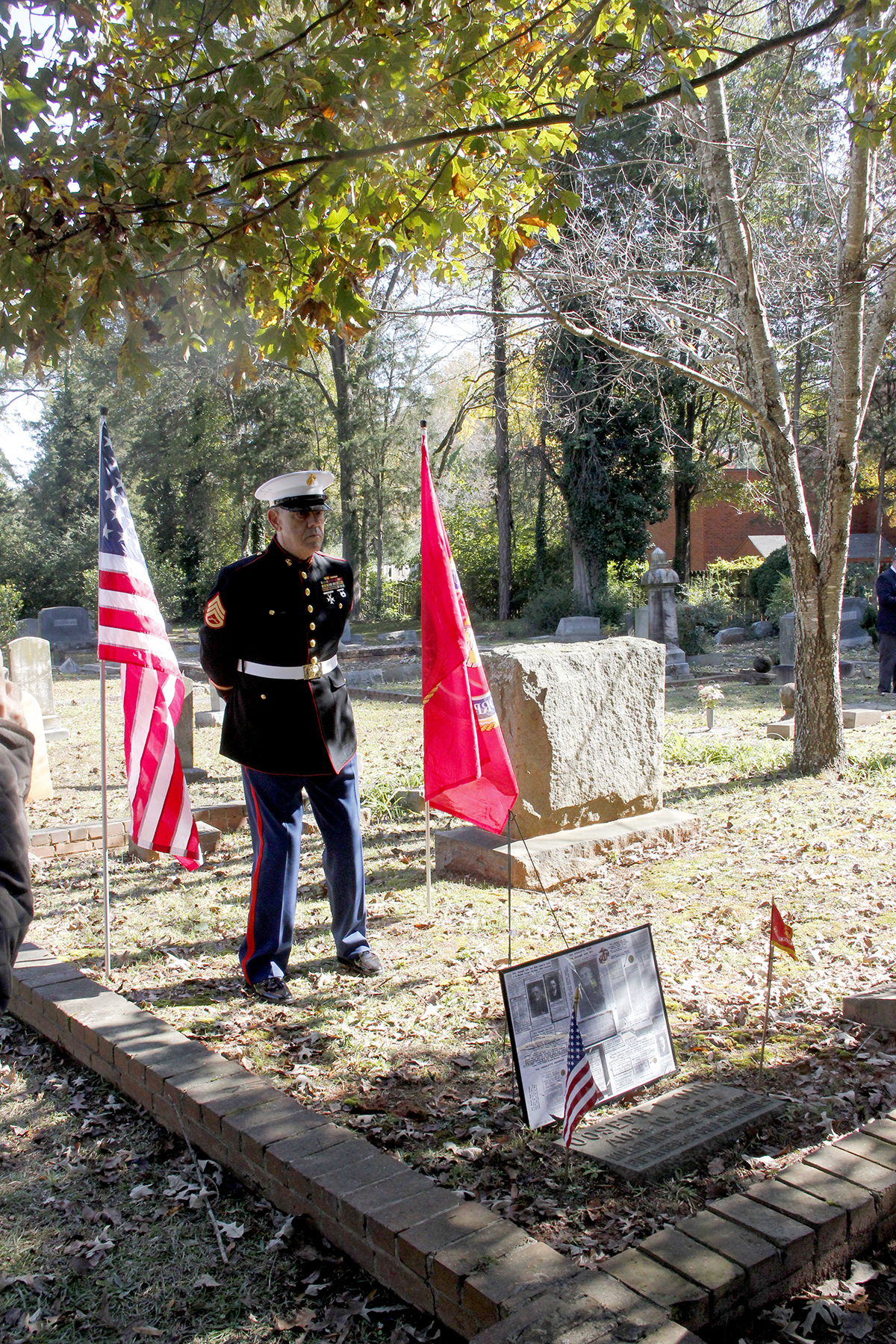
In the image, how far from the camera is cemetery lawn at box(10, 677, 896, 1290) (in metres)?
3.07

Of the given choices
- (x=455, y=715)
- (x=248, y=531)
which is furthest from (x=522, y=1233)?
(x=248, y=531)

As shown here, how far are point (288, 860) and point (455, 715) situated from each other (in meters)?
1.12

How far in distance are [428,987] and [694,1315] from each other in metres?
2.33

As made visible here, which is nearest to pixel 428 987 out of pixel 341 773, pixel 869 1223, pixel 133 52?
pixel 341 773

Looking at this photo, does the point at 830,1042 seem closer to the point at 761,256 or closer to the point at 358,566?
the point at 761,256

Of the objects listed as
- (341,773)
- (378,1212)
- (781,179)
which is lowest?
(378,1212)

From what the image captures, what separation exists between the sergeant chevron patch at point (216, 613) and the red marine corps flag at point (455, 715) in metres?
1.01

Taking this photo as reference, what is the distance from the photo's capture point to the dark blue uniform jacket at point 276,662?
4.38m

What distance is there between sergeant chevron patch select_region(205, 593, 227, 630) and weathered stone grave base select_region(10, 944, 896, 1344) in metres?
1.86

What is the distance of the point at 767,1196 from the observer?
8.50 ft

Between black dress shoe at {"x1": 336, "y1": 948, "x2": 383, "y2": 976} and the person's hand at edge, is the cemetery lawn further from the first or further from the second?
the person's hand at edge

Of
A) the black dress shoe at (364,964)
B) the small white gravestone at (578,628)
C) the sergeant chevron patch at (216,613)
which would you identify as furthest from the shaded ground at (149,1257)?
the small white gravestone at (578,628)

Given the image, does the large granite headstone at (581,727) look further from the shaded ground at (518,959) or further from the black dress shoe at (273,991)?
the black dress shoe at (273,991)

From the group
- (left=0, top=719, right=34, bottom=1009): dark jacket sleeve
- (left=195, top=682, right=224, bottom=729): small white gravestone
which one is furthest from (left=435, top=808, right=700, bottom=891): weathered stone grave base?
(left=195, top=682, right=224, bottom=729): small white gravestone
